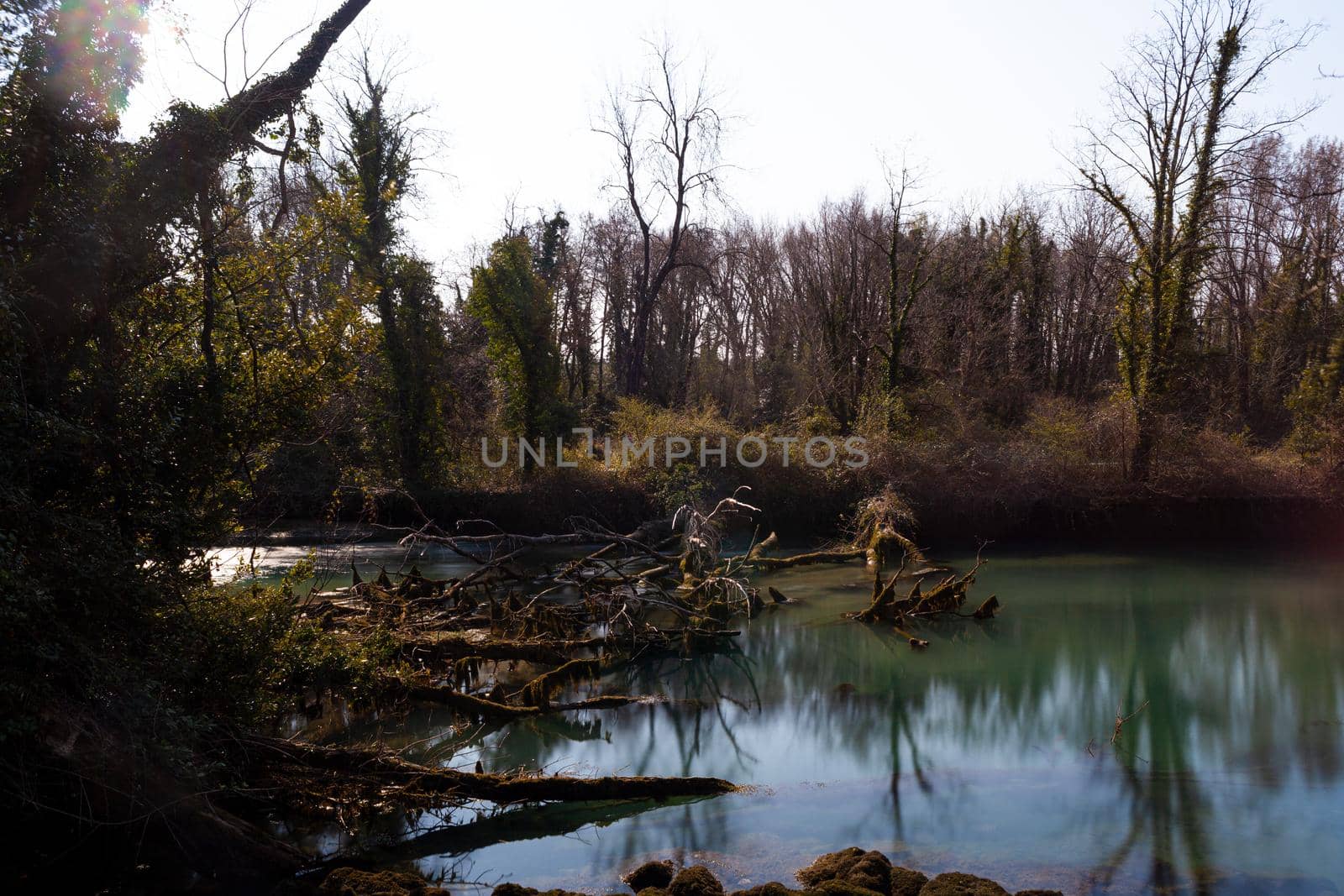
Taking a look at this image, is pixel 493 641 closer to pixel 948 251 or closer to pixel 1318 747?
pixel 1318 747

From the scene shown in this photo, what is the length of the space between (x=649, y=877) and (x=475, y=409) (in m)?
20.0

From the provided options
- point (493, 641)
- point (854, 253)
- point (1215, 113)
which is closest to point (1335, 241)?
point (1215, 113)

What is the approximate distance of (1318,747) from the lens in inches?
352

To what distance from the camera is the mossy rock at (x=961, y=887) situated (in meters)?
5.58

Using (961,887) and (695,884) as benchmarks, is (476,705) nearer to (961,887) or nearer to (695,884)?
(695,884)

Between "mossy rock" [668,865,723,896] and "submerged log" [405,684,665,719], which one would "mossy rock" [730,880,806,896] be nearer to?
"mossy rock" [668,865,723,896]

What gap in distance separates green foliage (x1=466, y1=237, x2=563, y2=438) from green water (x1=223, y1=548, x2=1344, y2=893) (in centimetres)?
988

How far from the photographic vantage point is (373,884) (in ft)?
18.9

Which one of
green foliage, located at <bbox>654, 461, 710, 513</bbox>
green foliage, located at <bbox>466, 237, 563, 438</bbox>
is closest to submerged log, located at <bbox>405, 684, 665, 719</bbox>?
green foliage, located at <bbox>654, 461, 710, 513</bbox>

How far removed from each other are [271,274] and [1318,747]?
34.2ft

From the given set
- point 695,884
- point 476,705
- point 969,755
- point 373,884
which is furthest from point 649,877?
point 969,755

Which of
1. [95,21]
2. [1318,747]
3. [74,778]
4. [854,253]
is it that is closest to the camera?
[74,778]

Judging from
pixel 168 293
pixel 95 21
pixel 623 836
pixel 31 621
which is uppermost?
pixel 95 21

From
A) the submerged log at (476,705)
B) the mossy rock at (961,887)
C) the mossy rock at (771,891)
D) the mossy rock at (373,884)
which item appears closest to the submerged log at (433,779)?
the mossy rock at (373,884)
